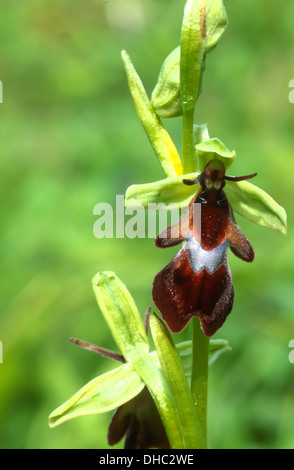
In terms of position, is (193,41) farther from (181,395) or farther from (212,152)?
(181,395)

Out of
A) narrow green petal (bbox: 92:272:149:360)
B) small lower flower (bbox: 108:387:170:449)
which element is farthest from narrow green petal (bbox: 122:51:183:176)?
small lower flower (bbox: 108:387:170:449)

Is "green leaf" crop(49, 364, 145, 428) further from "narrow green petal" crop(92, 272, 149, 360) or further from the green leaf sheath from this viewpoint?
the green leaf sheath

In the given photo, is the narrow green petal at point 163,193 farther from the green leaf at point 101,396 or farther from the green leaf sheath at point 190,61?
the green leaf at point 101,396

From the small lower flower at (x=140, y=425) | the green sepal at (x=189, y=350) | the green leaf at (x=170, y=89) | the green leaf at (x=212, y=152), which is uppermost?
the green leaf at (x=170, y=89)

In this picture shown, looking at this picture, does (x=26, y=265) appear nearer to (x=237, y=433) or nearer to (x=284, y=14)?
(x=237, y=433)

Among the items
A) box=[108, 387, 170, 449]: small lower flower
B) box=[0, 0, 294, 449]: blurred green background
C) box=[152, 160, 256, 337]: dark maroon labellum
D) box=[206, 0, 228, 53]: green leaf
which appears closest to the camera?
box=[152, 160, 256, 337]: dark maroon labellum

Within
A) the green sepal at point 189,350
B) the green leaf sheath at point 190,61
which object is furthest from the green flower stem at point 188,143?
the green sepal at point 189,350
